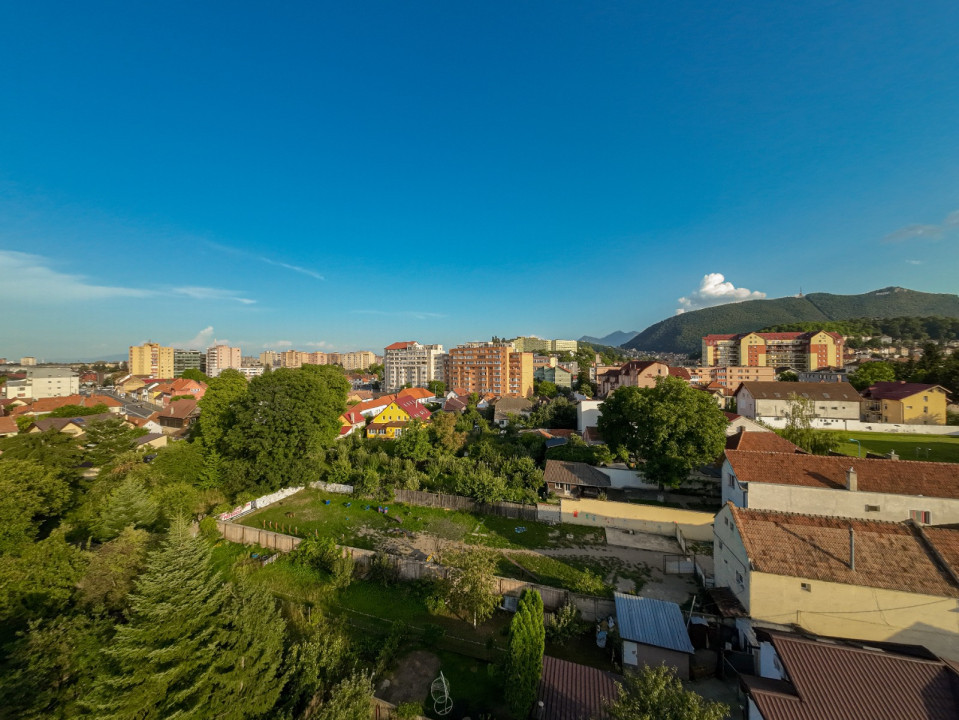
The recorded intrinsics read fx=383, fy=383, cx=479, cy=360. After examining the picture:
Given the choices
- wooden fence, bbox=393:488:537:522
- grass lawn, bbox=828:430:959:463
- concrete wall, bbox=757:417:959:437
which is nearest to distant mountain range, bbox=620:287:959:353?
concrete wall, bbox=757:417:959:437

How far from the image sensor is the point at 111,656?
7723 millimetres

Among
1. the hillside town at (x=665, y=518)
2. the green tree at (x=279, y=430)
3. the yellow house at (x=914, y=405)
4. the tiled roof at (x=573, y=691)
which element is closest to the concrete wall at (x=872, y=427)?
the hillside town at (x=665, y=518)

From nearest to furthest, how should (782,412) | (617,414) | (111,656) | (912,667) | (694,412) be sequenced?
(912,667)
(111,656)
(694,412)
(617,414)
(782,412)

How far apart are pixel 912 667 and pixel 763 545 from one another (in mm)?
4422

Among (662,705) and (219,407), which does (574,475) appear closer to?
(662,705)

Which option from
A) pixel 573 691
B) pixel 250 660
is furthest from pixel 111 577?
pixel 573 691

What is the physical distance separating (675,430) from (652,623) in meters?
11.2

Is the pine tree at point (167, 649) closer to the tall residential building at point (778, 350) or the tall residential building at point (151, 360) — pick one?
the tall residential building at point (778, 350)

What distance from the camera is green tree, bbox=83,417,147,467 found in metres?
21.9

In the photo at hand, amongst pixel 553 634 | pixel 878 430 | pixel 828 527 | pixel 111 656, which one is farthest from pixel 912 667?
pixel 878 430

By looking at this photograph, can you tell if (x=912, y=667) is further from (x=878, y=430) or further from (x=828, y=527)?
(x=878, y=430)

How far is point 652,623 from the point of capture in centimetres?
993

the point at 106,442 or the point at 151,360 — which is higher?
the point at 151,360

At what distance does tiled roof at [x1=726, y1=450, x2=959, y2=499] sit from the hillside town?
0.27ft
